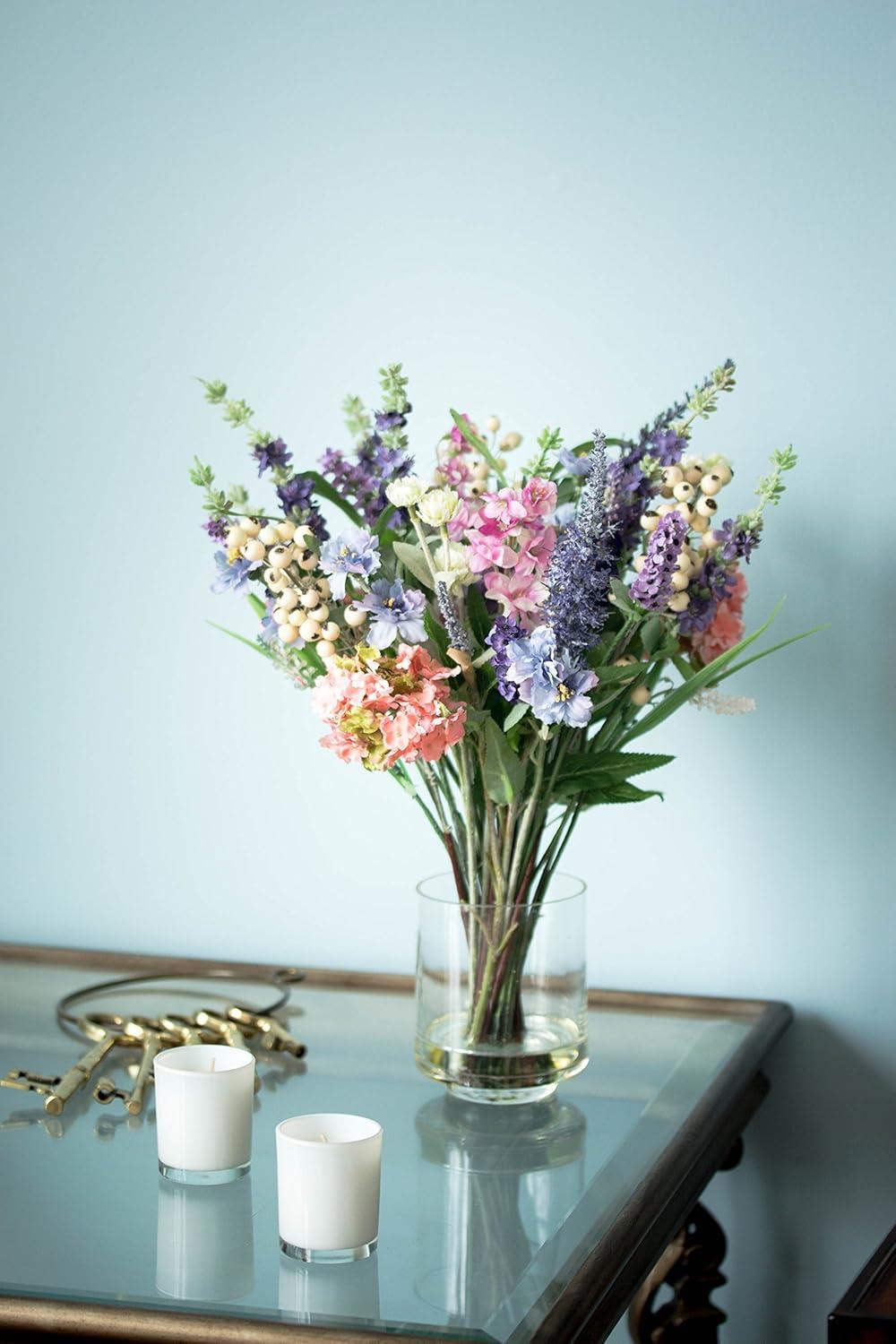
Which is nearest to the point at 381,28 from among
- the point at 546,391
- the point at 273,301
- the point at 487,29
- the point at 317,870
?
the point at 487,29

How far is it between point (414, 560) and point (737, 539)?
0.24m

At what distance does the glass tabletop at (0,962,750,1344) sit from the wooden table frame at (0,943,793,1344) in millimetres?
13

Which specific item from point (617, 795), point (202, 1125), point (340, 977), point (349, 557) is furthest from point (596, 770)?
point (340, 977)

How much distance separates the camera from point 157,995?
1.42 metres

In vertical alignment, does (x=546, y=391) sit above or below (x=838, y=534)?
above

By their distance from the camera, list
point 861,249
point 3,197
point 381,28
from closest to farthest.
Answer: point 861,249 < point 381,28 < point 3,197

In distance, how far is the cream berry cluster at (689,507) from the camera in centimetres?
104

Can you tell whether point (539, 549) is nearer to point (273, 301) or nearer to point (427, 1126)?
point (427, 1126)

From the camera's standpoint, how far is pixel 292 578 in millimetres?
1054

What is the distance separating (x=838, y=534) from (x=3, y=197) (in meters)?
0.94

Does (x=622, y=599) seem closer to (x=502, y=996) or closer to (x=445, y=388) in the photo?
(x=502, y=996)

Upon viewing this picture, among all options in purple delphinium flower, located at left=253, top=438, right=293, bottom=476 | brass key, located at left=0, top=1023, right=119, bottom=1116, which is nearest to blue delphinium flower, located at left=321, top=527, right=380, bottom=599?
purple delphinium flower, located at left=253, top=438, right=293, bottom=476

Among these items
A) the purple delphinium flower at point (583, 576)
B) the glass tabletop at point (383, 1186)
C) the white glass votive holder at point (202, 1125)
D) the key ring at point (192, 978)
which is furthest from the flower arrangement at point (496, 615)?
the key ring at point (192, 978)

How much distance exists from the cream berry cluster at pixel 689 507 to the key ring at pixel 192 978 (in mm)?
575
